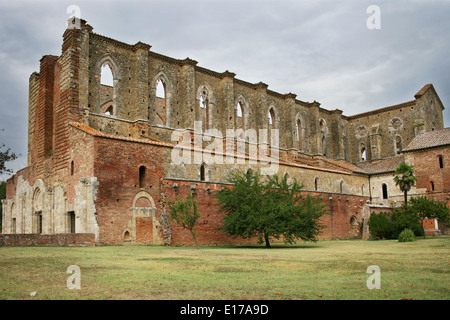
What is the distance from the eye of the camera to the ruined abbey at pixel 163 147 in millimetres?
21391

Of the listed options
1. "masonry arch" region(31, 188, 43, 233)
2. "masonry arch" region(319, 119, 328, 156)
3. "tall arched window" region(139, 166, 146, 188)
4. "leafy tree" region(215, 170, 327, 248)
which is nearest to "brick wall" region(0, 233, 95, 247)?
"tall arched window" region(139, 166, 146, 188)

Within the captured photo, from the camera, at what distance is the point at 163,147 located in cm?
2361

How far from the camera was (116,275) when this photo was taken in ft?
28.5

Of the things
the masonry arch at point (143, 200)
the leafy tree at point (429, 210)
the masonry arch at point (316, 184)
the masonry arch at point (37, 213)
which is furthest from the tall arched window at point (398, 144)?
the masonry arch at point (37, 213)

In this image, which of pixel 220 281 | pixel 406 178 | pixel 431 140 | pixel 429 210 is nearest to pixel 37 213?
pixel 220 281

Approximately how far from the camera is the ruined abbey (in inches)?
842

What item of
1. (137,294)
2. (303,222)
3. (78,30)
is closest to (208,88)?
(78,30)

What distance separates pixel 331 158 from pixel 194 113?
2098 cm

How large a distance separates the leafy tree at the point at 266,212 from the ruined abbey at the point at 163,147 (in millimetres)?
2405

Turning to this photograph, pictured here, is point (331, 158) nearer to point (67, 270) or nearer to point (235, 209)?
point (235, 209)

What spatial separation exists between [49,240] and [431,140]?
112ft

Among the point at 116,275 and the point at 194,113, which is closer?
the point at 116,275

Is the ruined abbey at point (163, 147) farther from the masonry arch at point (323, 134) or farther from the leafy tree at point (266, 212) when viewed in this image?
the leafy tree at point (266, 212)

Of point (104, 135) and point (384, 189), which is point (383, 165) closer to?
point (384, 189)
